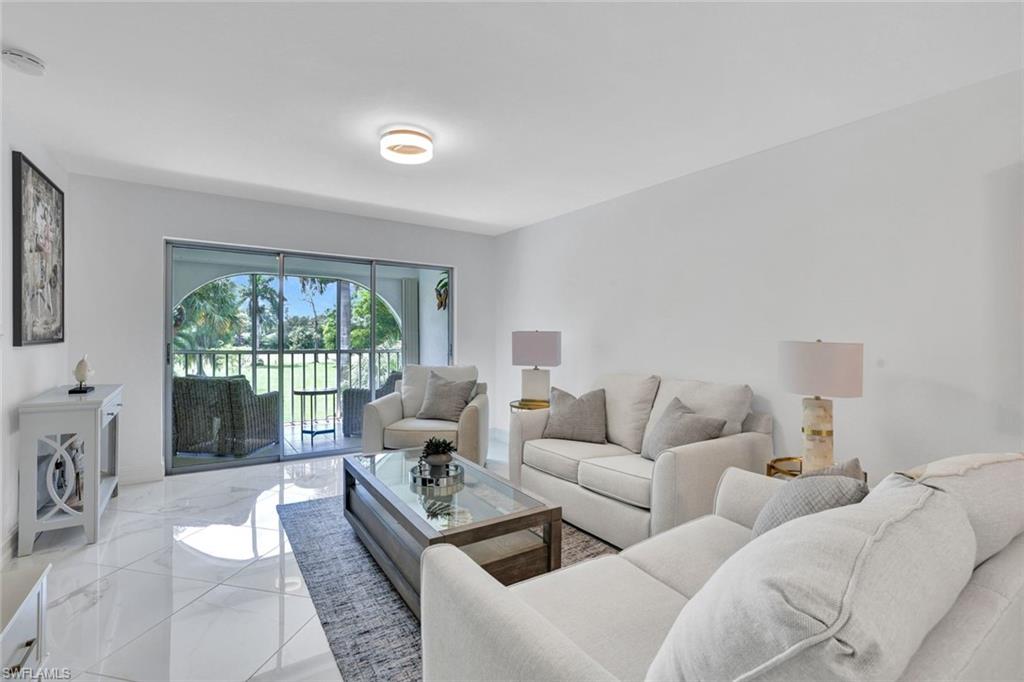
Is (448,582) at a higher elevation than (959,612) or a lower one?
lower

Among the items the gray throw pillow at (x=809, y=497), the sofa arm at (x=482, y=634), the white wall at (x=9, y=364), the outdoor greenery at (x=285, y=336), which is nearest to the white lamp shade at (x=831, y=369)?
the gray throw pillow at (x=809, y=497)

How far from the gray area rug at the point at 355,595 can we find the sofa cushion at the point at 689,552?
92 cm

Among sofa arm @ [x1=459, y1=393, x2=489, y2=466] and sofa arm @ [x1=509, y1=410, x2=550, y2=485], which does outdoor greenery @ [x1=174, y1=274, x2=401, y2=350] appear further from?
sofa arm @ [x1=509, y1=410, x2=550, y2=485]

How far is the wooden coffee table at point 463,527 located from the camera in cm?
194

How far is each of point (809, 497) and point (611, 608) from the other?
63 centimetres

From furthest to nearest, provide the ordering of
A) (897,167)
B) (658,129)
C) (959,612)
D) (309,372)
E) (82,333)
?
(309,372) → (82,333) → (658,129) → (897,167) → (959,612)

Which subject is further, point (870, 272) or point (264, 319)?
point (264, 319)

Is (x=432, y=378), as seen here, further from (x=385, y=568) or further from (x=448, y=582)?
(x=448, y=582)

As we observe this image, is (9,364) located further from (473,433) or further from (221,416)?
(473,433)

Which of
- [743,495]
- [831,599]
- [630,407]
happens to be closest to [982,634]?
[831,599]

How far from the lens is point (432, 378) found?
4.38m

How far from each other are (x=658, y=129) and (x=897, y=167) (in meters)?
1.27

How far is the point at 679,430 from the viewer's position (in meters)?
2.73

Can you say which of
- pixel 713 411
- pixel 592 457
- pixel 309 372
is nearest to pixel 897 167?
pixel 713 411
